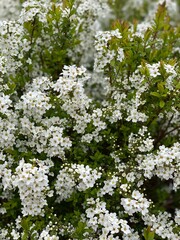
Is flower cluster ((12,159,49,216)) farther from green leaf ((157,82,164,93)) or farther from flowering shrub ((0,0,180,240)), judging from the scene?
green leaf ((157,82,164,93))

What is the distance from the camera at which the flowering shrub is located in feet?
14.5

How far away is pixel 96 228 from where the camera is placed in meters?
4.45

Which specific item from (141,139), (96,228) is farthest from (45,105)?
(96,228)

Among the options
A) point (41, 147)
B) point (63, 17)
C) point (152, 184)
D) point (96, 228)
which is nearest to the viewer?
point (96, 228)

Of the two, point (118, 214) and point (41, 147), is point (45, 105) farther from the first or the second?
point (118, 214)

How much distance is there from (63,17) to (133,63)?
1.08m

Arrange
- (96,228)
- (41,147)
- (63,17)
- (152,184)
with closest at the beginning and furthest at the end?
(96,228) < (41,147) < (63,17) < (152,184)

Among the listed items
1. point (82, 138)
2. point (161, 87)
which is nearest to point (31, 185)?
point (82, 138)

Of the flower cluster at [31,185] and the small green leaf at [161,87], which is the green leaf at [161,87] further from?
the flower cluster at [31,185]

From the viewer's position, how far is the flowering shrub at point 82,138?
14.5 ft

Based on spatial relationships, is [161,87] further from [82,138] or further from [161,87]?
[82,138]

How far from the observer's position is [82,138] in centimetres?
495

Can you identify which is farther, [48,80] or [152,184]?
[152,184]

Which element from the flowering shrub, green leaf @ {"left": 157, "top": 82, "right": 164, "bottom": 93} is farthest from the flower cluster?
green leaf @ {"left": 157, "top": 82, "right": 164, "bottom": 93}
